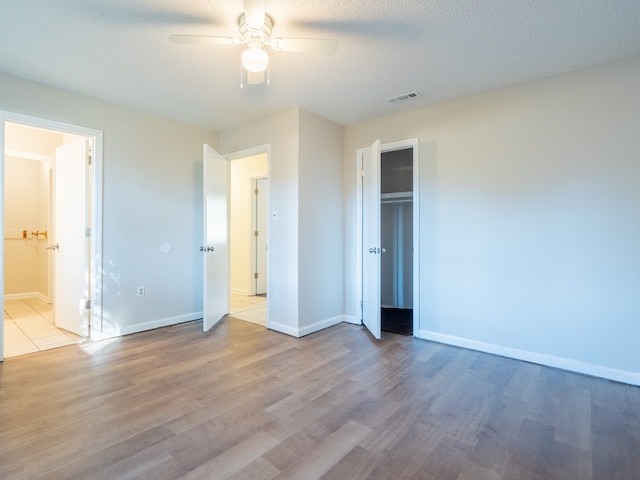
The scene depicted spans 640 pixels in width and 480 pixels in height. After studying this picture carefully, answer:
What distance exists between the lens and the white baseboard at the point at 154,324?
353 cm

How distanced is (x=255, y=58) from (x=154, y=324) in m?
3.18

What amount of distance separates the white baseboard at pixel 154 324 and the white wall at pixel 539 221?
9.35ft

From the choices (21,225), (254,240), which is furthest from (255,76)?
(21,225)

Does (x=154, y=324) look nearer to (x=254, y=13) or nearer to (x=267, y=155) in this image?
(x=267, y=155)

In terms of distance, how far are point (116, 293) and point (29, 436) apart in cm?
192

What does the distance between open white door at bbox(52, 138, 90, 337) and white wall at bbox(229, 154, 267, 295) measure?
8.25 ft

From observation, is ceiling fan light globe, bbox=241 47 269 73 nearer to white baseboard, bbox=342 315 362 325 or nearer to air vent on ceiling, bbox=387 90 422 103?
air vent on ceiling, bbox=387 90 422 103

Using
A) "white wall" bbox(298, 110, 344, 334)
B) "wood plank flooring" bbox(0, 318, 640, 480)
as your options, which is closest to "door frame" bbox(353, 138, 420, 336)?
"white wall" bbox(298, 110, 344, 334)

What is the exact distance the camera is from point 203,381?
2.48 metres

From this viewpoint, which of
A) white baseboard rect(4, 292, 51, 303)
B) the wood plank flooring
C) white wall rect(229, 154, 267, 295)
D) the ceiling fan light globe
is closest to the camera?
the wood plank flooring

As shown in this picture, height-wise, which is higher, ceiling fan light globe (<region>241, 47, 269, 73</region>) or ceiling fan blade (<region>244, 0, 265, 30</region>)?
ceiling fan blade (<region>244, 0, 265, 30</region>)

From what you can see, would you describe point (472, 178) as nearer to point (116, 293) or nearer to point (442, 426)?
point (442, 426)

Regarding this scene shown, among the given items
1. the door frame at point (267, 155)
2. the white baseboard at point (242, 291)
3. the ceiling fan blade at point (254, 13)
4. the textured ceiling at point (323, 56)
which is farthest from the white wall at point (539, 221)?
the white baseboard at point (242, 291)

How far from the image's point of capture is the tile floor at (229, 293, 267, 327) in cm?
429
